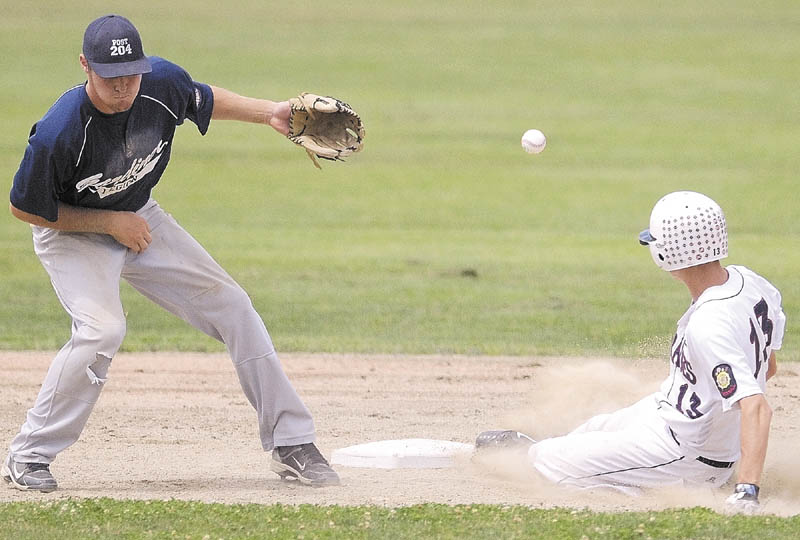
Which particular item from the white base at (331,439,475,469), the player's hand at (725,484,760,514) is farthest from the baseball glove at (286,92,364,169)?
the player's hand at (725,484,760,514)

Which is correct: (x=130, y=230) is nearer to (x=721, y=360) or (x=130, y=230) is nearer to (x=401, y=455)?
(x=401, y=455)

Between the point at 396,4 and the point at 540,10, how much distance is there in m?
5.10

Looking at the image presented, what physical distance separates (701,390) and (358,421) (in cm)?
270

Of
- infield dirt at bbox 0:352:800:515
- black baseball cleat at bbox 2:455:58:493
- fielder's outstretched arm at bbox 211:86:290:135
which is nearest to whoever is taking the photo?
black baseball cleat at bbox 2:455:58:493

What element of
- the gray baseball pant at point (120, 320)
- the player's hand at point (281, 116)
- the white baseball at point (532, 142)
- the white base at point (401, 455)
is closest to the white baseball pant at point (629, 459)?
the white base at point (401, 455)

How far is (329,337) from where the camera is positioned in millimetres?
9938

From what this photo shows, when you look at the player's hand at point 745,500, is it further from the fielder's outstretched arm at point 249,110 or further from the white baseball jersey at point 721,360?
the fielder's outstretched arm at point 249,110

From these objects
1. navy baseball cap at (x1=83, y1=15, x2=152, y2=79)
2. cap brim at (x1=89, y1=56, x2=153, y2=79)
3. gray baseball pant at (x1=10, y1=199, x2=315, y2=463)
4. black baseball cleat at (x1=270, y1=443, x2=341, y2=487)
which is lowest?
black baseball cleat at (x1=270, y1=443, x2=341, y2=487)

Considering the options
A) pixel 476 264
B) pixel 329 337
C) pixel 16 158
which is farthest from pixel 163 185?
pixel 329 337

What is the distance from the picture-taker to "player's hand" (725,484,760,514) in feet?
15.6

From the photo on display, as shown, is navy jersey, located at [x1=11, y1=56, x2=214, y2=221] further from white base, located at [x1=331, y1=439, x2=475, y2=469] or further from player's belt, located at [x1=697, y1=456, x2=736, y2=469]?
player's belt, located at [x1=697, y1=456, x2=736, y2=469]

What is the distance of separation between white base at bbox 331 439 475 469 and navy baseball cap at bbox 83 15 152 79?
7.21 feet

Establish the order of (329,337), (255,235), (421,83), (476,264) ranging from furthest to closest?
1. (421,83)
2. (255,235)
3. (476,264)
4. (329,337)

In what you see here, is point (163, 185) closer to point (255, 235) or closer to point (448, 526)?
point (255, 235)
